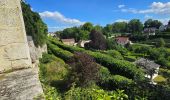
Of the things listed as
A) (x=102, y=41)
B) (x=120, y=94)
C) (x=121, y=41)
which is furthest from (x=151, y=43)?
(x=120, y=94)

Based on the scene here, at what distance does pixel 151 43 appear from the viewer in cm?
10300

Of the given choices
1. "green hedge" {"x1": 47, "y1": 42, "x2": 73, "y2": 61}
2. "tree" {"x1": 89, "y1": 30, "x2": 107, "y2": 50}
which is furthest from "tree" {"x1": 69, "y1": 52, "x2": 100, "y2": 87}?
"tree" {"x1": 89, "y1": 30, "x2": 107, "y2": 50}

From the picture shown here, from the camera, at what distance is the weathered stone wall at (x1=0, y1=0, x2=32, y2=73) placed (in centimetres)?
302

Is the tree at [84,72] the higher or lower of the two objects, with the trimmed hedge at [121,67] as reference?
higher

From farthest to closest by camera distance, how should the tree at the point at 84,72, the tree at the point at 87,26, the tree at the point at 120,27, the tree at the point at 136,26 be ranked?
the tree at the point at 120,27
the tree at the point at 136,26
the tree at the point at 87,26
the tree at the point at 84,72

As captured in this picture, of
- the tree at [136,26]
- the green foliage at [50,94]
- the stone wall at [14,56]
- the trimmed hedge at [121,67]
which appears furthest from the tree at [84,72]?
the tree at [136,26]

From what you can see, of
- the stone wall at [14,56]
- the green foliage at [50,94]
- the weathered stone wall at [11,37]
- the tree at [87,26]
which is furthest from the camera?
the tree at [87,26]

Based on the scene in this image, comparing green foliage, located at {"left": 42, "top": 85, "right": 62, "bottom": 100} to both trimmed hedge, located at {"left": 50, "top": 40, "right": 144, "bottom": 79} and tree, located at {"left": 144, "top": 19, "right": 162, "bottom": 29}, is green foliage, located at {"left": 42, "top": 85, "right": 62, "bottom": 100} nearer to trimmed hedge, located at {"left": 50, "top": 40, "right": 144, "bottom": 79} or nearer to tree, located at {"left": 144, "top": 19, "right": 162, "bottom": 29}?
trimmed hedge, located at {"left": 50, "top": 40, "right": 144, "bottom": 79}

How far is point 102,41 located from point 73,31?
42838 millimetres

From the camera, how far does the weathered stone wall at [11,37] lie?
3.02 meters

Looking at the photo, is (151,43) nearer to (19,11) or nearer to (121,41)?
(121,41)

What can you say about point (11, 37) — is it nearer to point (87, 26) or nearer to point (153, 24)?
point (87, 26)

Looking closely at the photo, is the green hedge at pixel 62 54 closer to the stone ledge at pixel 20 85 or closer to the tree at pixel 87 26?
the stone ledge at pixel 20 85

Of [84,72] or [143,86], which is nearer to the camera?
[143,86]
